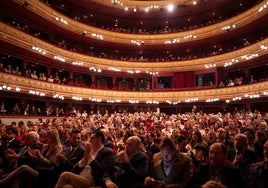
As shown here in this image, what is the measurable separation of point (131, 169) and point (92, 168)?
2.31 feet

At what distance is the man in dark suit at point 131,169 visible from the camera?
445 centimetres

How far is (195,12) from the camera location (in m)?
30.9

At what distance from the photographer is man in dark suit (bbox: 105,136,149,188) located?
175 inches

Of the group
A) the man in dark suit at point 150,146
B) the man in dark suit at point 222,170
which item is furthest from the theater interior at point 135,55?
the man in dark suit at point 222,170

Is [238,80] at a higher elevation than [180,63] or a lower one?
lower

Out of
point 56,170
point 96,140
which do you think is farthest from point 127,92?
point 96,140

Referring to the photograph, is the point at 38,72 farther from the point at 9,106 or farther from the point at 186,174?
the point at 186,174

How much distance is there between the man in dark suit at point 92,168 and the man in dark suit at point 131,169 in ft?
0.58

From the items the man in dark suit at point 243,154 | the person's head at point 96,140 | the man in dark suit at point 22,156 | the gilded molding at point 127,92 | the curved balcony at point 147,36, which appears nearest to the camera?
the man in dark suit at point 243,154

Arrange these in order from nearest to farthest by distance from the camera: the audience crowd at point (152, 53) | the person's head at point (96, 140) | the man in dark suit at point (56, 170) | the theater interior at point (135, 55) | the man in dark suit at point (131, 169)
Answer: the man in dark suit at point (131, 169)
the person's head at point (96, 140)
the man in dark suit at point (56, 170)
the theater interior at point (135, 55)
the audience crowd at point (152, 53)

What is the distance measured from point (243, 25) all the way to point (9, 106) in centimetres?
2006

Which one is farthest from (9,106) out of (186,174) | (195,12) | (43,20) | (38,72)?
(195,12)

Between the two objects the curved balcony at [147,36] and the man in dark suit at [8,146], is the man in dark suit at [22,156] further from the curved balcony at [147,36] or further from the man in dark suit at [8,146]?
the curved balcony at [147,36]

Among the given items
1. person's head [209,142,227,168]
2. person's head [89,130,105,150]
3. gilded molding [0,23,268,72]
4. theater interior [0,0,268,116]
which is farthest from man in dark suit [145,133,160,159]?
gilded molding [0,23,268,72]
